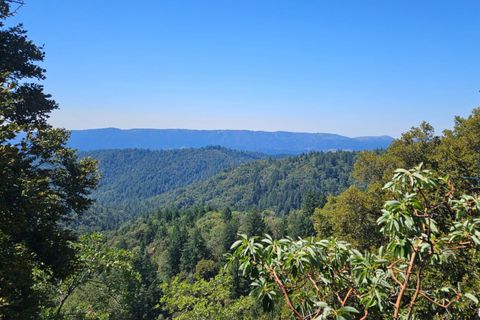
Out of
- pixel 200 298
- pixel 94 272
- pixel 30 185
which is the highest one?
pixel 30 185

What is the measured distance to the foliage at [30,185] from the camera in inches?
295

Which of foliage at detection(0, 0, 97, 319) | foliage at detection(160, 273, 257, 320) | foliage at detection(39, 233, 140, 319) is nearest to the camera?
foliage at detection(0, 0, 97, 319)

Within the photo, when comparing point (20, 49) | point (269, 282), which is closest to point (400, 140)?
point (20, 49)

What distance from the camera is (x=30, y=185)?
905 cm

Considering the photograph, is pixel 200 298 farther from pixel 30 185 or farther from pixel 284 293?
pixel 284 293

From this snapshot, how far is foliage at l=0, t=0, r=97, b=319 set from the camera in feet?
24.6

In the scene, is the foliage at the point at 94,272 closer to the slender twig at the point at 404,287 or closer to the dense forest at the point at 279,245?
the dense forest at the point at 279,245

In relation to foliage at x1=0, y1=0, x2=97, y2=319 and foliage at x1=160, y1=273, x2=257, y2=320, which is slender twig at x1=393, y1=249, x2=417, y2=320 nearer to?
foliage at x1=0, y1=0, x2=97, y2=319

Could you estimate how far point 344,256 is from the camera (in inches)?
129

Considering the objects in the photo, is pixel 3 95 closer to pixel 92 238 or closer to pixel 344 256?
pixel 92 238

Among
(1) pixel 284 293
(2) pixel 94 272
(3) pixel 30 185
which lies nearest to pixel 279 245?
(1) pixel 284 293

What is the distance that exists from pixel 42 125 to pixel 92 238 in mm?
4420

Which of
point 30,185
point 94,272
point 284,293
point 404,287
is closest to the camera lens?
point 404,287

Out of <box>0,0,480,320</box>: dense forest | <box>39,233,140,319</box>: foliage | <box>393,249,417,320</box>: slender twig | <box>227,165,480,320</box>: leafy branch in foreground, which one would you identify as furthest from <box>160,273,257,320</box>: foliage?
<box>393,249,417,320</box>: slender twig
